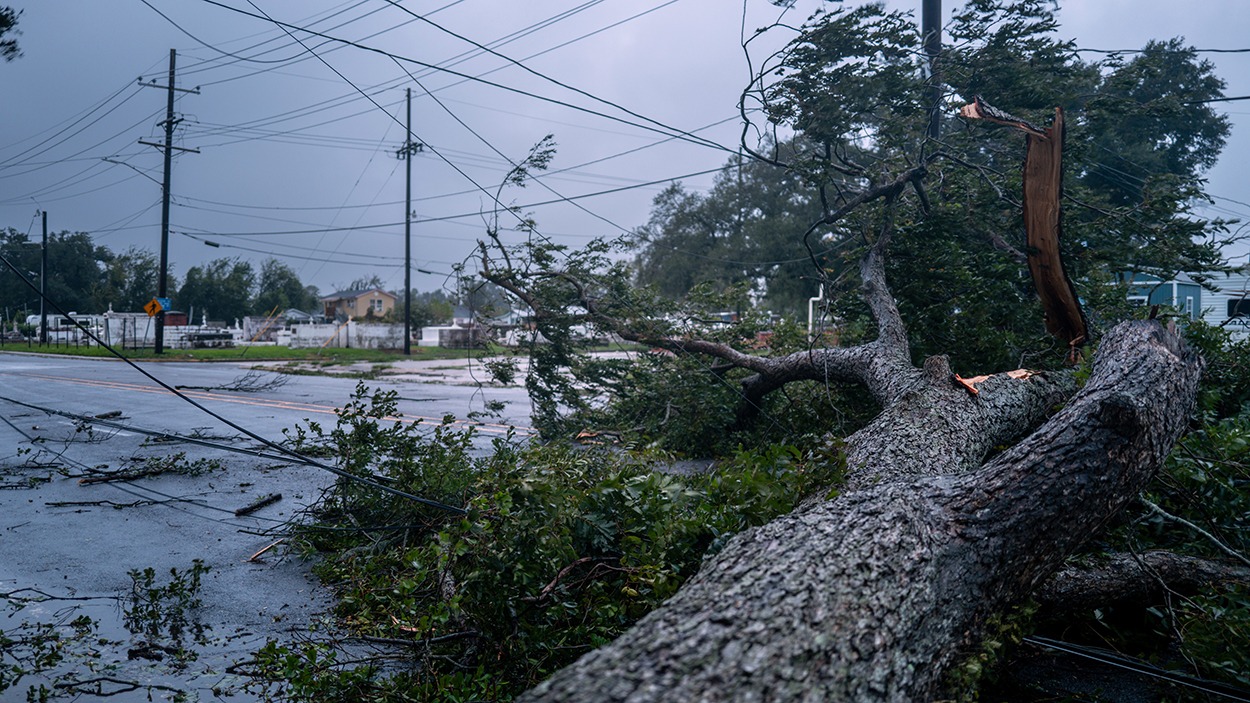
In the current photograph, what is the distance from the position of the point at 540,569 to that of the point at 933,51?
8.69 m

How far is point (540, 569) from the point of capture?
312 centimetres

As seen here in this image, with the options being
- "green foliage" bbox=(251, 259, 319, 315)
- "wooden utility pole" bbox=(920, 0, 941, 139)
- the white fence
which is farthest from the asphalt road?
"green foliage" bbox=(251, 259, 319, 315)

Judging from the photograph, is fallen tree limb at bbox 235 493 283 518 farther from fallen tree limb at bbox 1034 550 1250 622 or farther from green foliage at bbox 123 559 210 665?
fallen tree limb at bbox 1034 550 1250 622

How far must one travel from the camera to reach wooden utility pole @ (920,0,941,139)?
28.6 feet

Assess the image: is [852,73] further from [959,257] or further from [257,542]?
[257,542]

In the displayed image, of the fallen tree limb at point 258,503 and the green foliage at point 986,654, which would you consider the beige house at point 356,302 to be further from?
the green foliage at point 986,654

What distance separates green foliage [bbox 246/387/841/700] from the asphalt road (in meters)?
0.54

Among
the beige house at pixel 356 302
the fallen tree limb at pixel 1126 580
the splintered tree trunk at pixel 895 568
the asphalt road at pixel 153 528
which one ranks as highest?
the beige house at pixel 356 302

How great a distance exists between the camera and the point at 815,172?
26.2 ft

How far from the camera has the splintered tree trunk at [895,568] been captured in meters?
1.72

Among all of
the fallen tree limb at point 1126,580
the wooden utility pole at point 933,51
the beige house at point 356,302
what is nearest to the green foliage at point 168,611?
the fallen tree limb at point 1126,580

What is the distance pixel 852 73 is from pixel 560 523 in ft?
22.2

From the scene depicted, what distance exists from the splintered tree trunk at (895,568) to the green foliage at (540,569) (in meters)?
0.55

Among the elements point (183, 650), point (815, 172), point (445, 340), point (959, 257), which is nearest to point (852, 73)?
point (815, 172)
